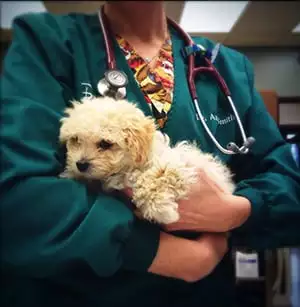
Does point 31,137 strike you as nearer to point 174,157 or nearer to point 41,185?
point 41,185

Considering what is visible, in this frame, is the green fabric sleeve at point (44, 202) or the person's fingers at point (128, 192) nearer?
the green fabric sleeve at point (44, 202)

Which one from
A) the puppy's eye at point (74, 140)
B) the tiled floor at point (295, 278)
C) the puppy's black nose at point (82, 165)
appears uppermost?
the puppy's eye at point (74, 140)

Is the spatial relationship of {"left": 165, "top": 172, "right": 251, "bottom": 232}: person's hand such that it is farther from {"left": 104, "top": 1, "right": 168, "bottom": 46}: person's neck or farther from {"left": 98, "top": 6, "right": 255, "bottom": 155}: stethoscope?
{"left": 104, "top": 1, "right": 168, "bottom": 46}: person's neck

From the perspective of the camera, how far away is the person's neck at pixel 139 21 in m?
0.46

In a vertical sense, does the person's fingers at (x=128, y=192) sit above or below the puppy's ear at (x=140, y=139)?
below

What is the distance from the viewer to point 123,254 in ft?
1.52

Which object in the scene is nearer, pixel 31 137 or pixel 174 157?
pixel 31 137

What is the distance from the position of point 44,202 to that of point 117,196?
4.0 inches

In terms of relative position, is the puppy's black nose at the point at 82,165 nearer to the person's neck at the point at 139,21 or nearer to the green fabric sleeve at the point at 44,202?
the green fabric sleeve at the point at 44,202

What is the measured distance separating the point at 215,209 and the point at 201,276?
86mm

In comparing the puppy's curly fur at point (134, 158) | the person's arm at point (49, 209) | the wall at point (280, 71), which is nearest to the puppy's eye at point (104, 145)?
the puppy's curly fur at point (134, 158)

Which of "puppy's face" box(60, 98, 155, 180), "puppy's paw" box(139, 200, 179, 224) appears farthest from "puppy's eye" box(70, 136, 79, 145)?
"puppy's paw" box(139, 200, 179, 224)

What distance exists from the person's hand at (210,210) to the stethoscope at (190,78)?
0.06 metres

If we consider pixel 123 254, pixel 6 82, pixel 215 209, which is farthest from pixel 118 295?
pixel 6 82
